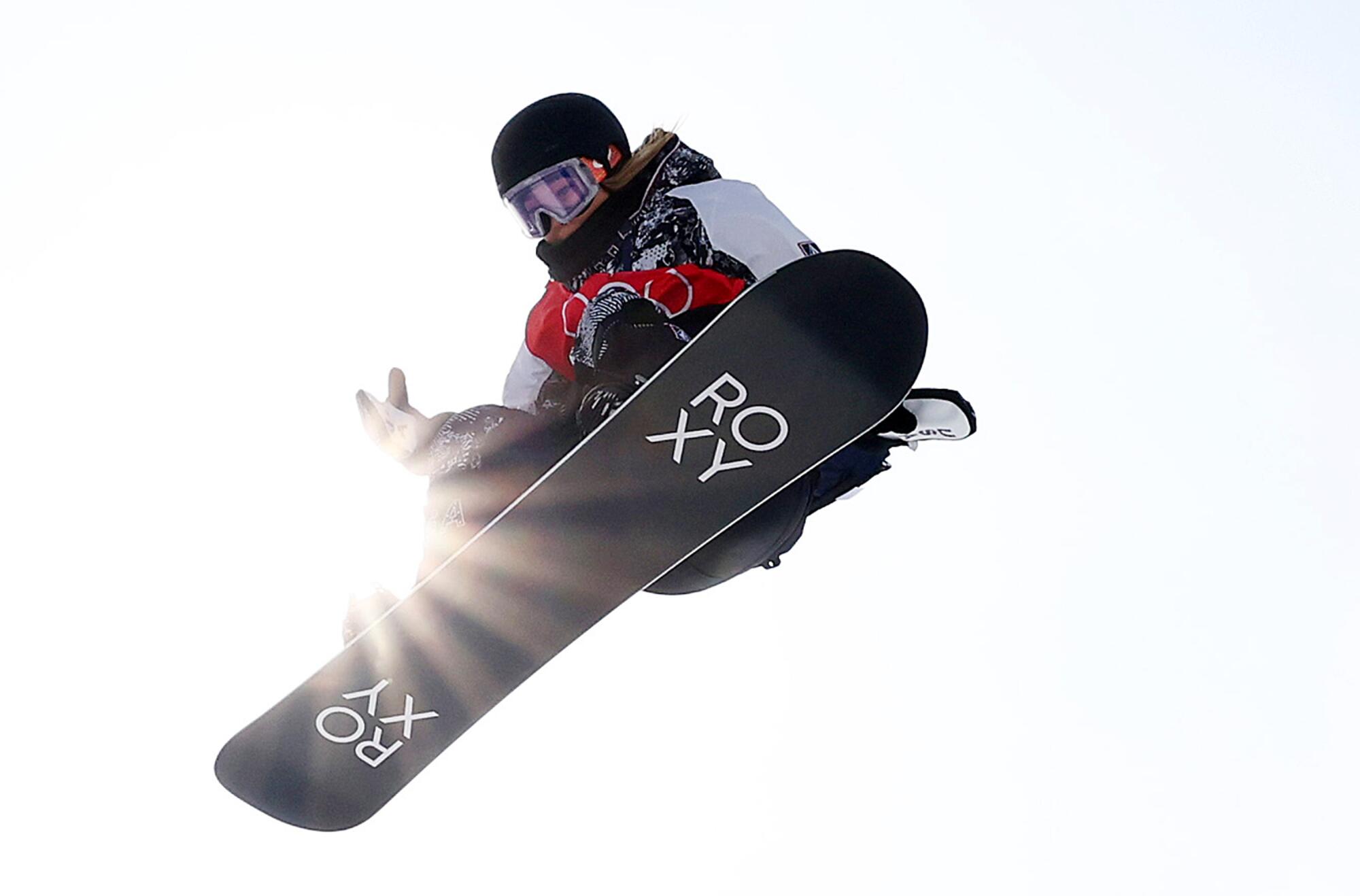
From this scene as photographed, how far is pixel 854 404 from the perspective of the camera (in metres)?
3.71

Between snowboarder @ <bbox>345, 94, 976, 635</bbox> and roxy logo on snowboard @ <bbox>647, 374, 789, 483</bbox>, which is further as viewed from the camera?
snowboarder @ <bbox>345, 94, 976, 635</bbox>

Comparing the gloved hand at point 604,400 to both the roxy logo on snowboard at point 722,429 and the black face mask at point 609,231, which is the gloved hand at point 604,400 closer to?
the roxy logo on snowboard at point 722,429

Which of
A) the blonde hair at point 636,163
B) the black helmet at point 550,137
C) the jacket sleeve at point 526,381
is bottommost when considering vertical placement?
the jacket sleeve at point 526,381

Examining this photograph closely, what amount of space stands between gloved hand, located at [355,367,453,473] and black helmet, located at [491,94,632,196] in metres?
0.69

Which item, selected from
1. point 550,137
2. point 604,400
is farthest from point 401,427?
point 550,137

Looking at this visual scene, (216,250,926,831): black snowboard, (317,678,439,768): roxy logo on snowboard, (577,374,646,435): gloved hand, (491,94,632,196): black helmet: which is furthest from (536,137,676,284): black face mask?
(317,678,439,768): roxy logo on snowboard

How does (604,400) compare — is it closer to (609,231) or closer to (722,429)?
(722,429)

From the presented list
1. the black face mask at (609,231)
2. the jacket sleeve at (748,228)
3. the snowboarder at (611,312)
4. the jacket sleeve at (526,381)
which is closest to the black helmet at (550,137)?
the snowboarder at (611,312)

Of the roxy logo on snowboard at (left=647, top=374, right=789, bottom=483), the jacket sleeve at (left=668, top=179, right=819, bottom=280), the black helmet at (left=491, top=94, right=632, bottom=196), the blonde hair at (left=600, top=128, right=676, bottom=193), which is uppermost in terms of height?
the black helmet at (left=491, top=94, right=632, bottom=196)

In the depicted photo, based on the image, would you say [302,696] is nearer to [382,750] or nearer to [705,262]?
[382,750]

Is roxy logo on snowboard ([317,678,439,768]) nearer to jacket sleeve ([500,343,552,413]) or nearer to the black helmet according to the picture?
jacket sleeve ([500,343,552,413])

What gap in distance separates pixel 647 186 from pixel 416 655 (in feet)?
4.58

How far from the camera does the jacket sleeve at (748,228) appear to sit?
152 inches

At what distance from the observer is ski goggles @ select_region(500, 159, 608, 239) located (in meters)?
4.12
